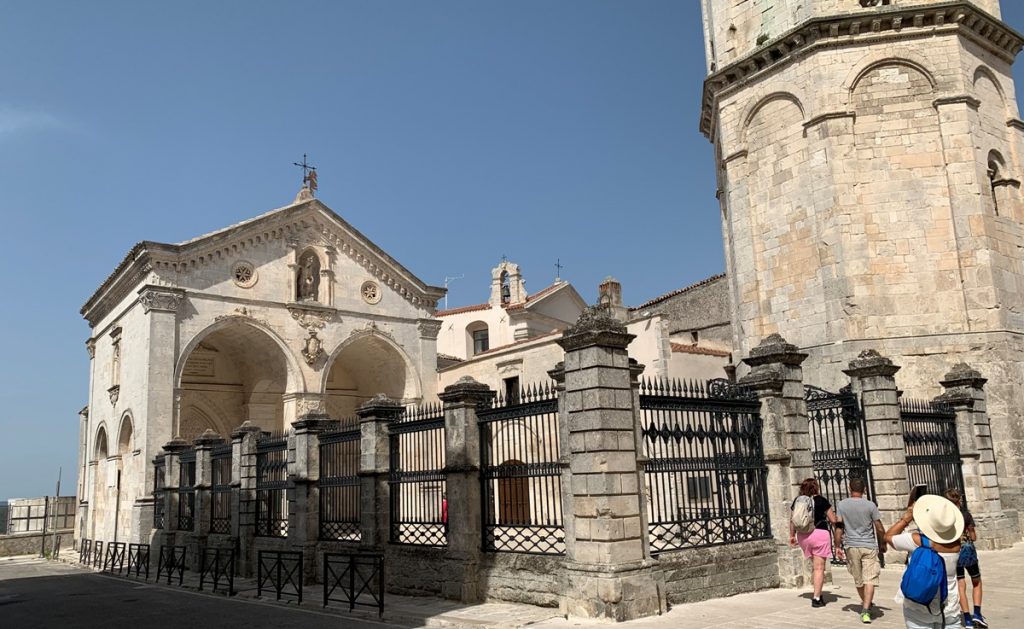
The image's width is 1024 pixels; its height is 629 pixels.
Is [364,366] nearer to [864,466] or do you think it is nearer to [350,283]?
[350,283]

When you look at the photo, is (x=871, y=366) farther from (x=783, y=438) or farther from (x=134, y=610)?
(x=134, y=610)

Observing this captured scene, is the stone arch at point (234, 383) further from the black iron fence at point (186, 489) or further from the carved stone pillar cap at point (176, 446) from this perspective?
the black iron fence at point (186, 489)

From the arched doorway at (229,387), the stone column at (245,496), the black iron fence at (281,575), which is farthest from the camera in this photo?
the arched doorway at (229,387)

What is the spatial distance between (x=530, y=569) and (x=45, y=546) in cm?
3029

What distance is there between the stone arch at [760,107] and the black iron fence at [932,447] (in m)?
7.86

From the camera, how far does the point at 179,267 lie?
82.9 ft

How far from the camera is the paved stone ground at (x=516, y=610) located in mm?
8883

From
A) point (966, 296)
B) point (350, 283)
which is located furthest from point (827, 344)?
point (350, 283)

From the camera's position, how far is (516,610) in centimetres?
1023

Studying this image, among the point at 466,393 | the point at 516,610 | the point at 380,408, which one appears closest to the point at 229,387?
the point at 380,408

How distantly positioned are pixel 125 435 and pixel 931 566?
85.4 ft

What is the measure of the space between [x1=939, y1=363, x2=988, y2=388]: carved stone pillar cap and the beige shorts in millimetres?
8718

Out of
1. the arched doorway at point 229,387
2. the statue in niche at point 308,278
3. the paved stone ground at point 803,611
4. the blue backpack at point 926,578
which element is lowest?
the paved stone ground at point 803,611

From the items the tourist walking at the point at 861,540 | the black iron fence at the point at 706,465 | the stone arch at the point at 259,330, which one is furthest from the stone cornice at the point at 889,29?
the stone arch at the point at 259,330
